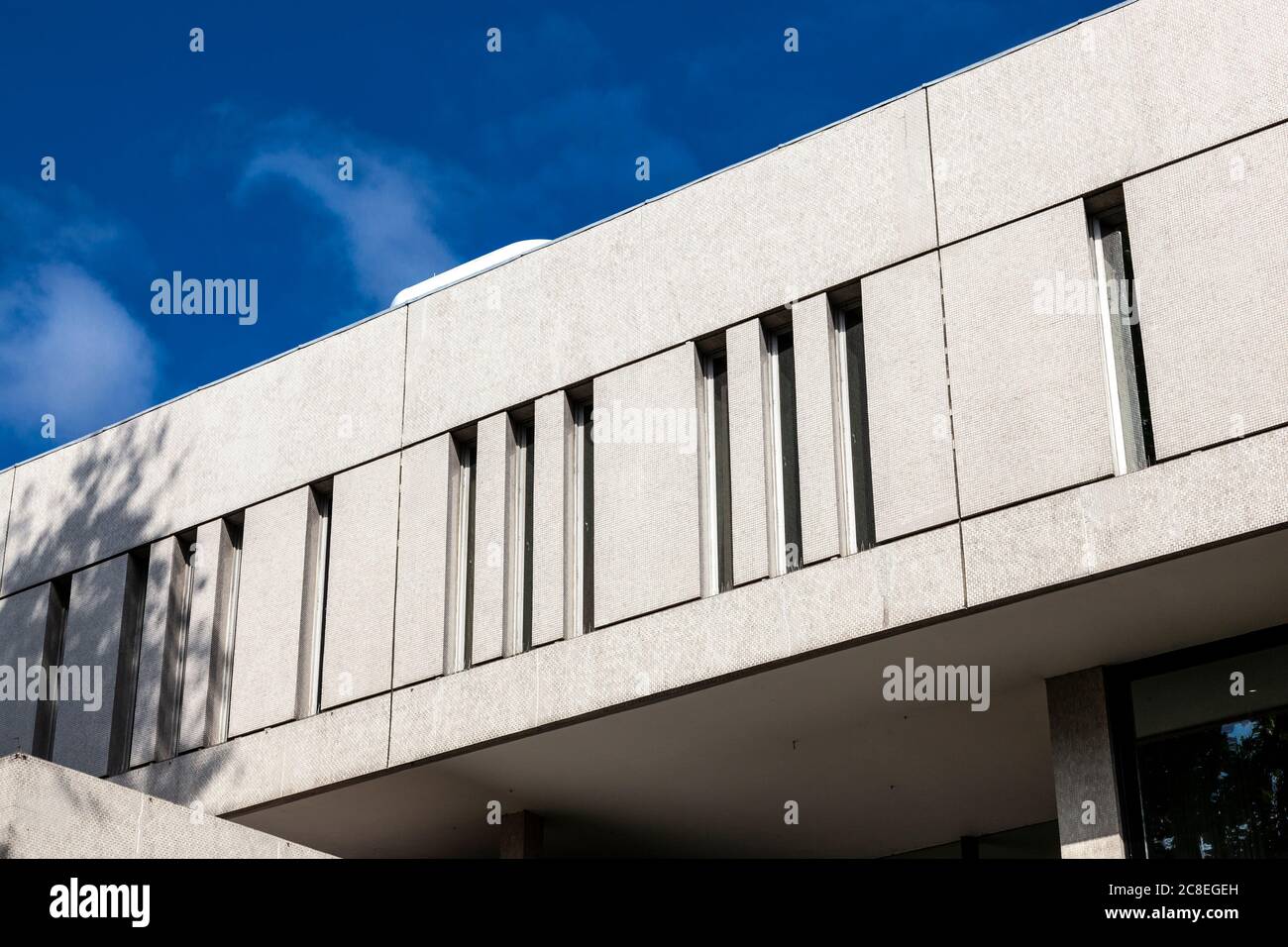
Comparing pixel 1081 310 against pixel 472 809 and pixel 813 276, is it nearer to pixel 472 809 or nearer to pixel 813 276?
pixel 813 276

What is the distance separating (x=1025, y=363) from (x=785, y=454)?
7.35ft

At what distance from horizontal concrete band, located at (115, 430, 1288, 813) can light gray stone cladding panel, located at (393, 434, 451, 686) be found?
29cm

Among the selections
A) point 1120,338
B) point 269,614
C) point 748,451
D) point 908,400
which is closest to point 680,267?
point 748,451

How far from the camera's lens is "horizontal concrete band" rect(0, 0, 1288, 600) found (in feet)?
42.8

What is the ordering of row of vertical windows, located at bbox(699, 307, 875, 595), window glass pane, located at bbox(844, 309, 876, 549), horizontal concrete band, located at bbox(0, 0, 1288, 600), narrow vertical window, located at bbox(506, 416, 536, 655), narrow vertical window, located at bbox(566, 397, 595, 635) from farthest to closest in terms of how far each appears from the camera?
narrow vertical window, located at bbox(506, 416, 536, 655), narrow vertical window, located at bbox(566, 397, 595, 635), row of vertical windows, located at bbox(699, 307, 875, 595), window glass pane, located at bbox(844, 309, 876, 549), horizontal concrete band, located at bbox(0, 0, 1288, 600)

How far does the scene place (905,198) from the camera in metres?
14.3

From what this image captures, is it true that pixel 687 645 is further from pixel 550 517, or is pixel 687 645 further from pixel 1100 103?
pixel 1100 103

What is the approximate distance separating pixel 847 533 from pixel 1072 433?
2.00 meters

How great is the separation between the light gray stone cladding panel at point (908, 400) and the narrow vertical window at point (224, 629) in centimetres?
676

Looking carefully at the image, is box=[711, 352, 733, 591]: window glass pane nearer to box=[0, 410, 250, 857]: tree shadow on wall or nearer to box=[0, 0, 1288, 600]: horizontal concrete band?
box=[0, 0, 1288, 600]: horizontal concrete band

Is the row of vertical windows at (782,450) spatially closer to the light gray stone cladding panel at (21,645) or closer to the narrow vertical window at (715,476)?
the narrow vertical window at (715,476)

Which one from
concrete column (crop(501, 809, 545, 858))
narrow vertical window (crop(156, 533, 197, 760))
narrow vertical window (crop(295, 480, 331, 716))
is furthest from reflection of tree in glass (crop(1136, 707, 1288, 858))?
narrow vertical window (crop(156, 533, 197, 760))

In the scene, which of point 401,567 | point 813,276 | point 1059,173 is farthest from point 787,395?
point 401,567

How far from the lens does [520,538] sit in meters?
15.9
